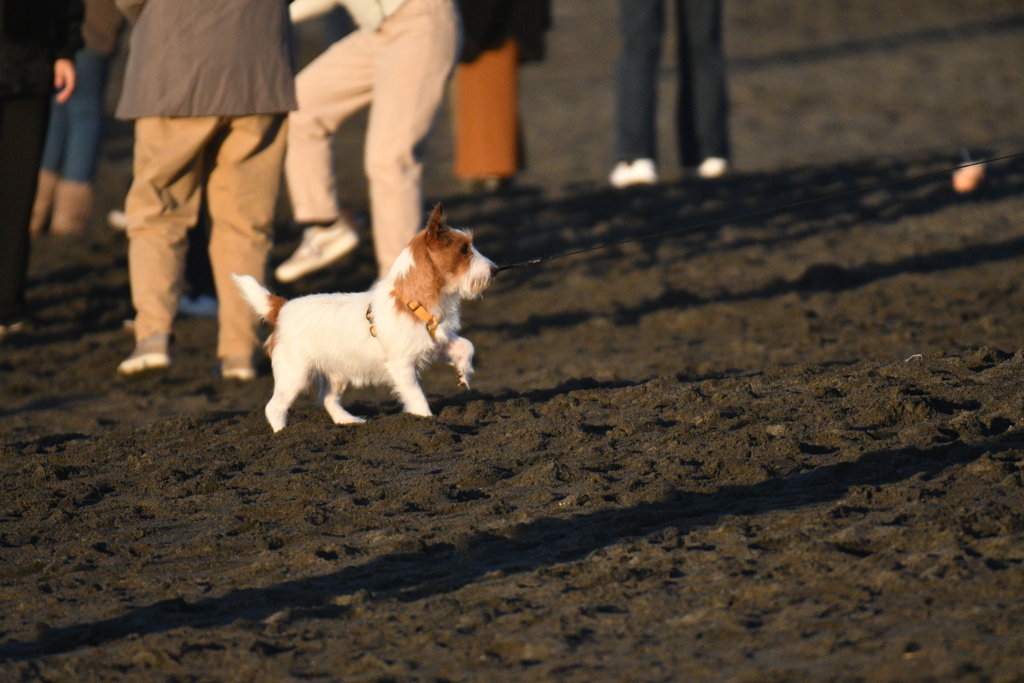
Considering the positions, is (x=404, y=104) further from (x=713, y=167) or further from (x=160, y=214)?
(x=713, y=167)

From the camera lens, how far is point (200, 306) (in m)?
8.07

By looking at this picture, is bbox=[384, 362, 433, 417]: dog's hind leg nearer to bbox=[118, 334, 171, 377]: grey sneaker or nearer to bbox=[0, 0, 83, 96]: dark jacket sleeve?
bbox=[118, 334, 171, 377]: grey sneaker

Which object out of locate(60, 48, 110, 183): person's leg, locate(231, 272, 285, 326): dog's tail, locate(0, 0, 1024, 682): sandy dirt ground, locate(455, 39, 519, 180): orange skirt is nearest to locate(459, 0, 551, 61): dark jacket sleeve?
locate(455, 39, 519, 180): orange skirt

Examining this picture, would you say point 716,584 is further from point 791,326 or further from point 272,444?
point 791,326

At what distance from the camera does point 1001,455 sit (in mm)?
4227

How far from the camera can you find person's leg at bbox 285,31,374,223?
7000 mm

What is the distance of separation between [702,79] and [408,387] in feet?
18.9

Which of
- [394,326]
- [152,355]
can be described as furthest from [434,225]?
[152,355]

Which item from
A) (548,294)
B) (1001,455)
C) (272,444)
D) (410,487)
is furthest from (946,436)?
(548,294)

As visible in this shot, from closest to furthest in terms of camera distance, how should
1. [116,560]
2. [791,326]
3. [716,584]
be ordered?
[716,584] → [116,560] → [791,326]

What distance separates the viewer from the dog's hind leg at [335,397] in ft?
17.4

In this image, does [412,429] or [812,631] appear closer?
[812,631]

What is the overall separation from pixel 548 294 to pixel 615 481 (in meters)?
4.16

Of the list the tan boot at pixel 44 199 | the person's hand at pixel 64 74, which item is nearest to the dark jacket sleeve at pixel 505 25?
the tan boot at pixel 44 199
